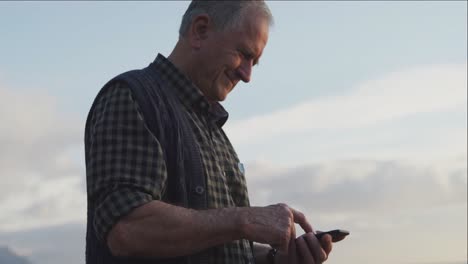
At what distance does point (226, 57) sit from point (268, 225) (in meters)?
1.25

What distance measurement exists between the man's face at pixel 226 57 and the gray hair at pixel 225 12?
0.15 ft

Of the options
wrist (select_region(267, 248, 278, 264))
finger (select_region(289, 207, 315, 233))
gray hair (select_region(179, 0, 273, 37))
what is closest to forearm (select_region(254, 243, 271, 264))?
wrist (select_region(267, 248, 278, 264))

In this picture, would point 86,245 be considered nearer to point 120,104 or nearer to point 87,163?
point 87,163

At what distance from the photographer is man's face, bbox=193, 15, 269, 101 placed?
475cm

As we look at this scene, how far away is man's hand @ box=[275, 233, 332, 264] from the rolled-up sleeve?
2.99ft

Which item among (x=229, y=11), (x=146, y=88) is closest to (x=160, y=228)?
(x=146, y=88)

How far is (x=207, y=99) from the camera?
4.79 meters

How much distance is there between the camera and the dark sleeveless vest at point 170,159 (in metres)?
4.10

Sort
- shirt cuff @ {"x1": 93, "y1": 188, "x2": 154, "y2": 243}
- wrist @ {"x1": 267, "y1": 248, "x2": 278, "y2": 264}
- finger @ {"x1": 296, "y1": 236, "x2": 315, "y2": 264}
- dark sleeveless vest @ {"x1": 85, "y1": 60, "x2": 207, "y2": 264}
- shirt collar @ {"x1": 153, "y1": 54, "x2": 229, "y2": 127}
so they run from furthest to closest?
wrist @ {"x1": 267, "y1": 248, "x2": 278, "y2": 264}
shirt collar @ {"x1": 153, "y1": 54, "x2": 229, "y2": 127}
finger @ {"x1": 296, "y1": 236, "x2": 315, "y2": 264}
dark sleeveless vest @ {"x1": 85, "y1": 60, "x2": 207, "y2": 264}
shirt cuff @ {"x1": 93, "y1": 188, "x2": 154, "y2": 243}

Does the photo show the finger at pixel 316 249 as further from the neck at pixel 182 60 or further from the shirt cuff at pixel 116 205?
the neck at pixel 182 60

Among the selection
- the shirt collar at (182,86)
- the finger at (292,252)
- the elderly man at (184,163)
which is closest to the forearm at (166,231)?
the elderly man at (184,163)

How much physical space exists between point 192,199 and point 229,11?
1304 millimetres

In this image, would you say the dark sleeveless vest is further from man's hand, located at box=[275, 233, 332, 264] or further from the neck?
man's hand, located at box=[275, 233, 332, 264]

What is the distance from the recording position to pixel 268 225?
396 cm
